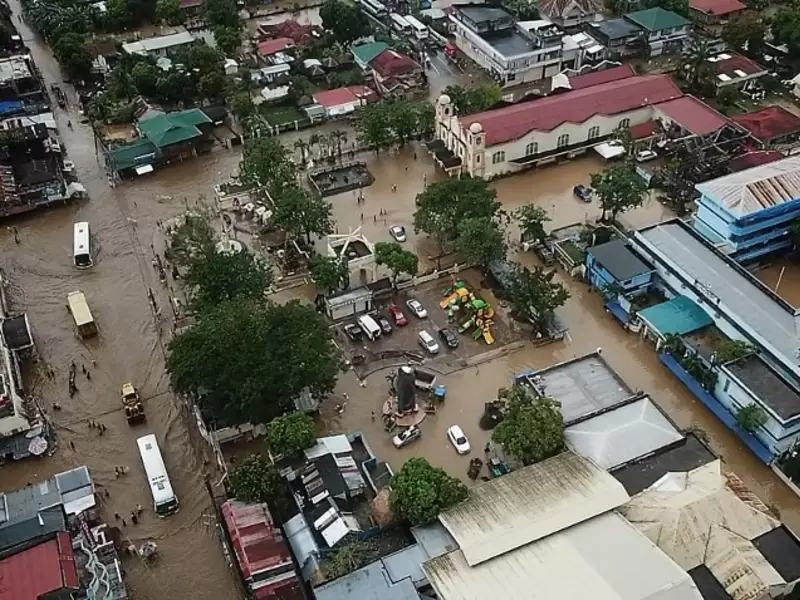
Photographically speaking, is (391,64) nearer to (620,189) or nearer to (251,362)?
(620,189)

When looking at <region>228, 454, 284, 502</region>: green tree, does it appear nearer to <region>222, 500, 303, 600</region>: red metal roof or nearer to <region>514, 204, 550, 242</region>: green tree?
<region>222, 500, 303, 600</region>: red metal roof

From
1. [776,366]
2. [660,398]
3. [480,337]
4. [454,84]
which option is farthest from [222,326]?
[454,84]

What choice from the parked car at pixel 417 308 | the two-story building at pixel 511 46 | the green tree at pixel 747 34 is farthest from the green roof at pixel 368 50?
the parked car at pixel 417 308

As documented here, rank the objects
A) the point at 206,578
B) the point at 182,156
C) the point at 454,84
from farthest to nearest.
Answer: the point at 454,84 → the point at 182,156 → the point at 206,578

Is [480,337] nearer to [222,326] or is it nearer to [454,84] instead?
[222,326]

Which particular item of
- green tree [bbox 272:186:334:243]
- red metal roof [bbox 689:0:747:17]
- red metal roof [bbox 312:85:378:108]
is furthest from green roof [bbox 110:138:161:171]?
red metal roof [bbox 689:0:747:17]

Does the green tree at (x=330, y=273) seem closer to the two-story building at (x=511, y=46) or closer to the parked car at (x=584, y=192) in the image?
the parked car at (x=584, y=192)
